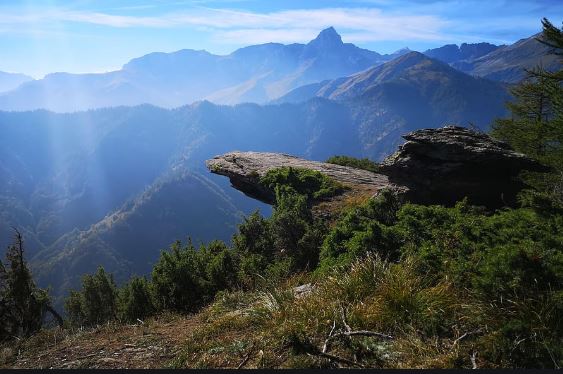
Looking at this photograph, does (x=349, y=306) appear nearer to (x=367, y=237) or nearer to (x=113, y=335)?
(x=367, y=237)

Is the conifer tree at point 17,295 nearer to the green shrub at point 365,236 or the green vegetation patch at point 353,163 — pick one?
the green shrub at point 365,236

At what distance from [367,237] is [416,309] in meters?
3.50

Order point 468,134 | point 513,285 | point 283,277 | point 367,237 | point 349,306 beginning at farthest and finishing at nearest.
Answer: point 468,134 → point 283,277 → point 367,237 → point 349,306 → point 513,285

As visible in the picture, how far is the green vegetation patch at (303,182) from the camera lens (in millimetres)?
20297

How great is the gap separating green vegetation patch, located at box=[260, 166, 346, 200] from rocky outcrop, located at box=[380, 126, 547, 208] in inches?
168

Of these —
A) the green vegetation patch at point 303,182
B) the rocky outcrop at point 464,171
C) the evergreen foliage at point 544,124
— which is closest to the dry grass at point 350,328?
the evergreen foliage at point 544,124

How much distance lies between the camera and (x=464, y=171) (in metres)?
15.8

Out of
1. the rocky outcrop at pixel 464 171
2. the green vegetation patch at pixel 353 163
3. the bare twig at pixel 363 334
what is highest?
the rocky outcrop at pixel 464 171

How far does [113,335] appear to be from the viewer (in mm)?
9289

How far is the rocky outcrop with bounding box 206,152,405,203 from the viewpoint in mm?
22348

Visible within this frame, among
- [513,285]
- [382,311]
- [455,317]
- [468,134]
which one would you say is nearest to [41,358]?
[382,311]

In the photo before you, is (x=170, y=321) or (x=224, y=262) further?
(x=224, y=262)

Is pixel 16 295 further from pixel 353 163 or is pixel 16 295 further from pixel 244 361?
pixel 353 163

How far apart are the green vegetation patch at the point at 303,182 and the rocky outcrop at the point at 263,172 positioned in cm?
56
